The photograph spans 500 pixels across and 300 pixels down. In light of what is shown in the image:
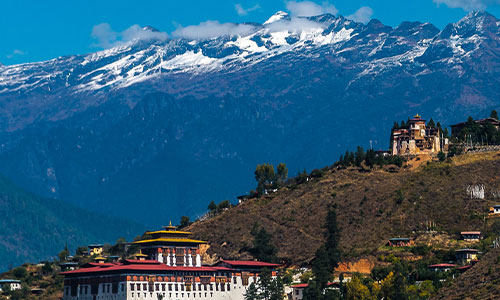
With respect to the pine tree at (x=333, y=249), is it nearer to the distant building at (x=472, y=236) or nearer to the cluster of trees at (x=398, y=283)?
the cluster of trees at (x=398, y=283)

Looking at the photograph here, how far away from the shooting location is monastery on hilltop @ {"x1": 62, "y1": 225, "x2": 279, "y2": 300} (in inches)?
7205

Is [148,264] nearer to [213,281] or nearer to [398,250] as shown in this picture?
[213,281]

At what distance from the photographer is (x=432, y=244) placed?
7785 inches

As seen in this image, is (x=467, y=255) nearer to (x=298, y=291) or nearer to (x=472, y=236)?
(x=472, y=236)

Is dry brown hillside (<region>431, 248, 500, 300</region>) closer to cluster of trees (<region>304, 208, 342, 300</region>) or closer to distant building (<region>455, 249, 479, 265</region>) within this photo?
cluster of trees (<region>304, 208, 342, 300</region>)

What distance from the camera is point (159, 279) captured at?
18688 centimetres

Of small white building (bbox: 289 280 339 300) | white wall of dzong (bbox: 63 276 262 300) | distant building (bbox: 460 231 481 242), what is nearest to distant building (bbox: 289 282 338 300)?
small white building (bbox: 289 280 339 300)

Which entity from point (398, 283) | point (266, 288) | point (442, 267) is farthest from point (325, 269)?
point (398, 283)

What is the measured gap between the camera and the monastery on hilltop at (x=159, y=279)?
183000 millimetres

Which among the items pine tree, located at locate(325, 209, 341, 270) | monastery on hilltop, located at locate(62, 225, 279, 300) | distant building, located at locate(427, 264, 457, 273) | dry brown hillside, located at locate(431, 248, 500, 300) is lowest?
dry brown hillside, located at locate(431, 248, 500, 300)

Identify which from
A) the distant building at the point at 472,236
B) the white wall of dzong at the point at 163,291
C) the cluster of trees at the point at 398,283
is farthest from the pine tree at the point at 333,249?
the distant building at the point at 472,236

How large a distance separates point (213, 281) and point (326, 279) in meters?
21.0

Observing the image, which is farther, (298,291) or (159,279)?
→ (159,279)

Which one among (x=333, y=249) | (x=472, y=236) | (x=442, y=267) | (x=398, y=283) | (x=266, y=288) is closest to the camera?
(x=398, y=283)
